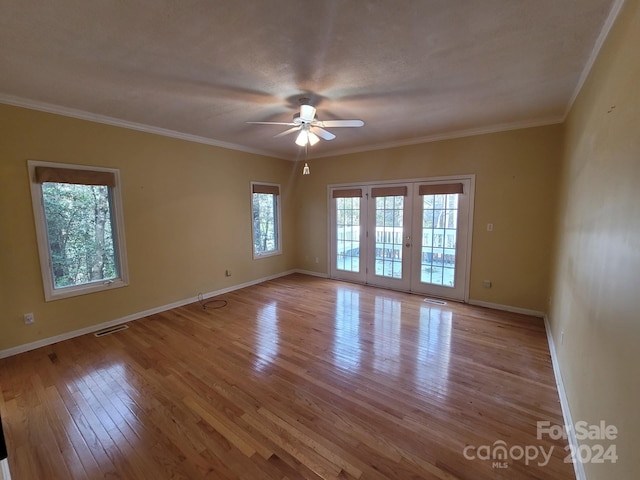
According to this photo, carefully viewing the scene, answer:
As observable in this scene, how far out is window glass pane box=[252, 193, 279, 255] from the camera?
5.61 metres

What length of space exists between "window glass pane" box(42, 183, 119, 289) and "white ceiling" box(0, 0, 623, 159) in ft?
3.13

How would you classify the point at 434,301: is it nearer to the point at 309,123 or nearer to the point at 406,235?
the point at 406,235

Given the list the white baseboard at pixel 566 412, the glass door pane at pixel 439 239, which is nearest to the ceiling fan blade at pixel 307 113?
the glass door pane at pixel 439 239

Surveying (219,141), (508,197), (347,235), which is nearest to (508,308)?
(508,197)

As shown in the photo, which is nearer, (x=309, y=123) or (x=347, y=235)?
(x=309, y=123)

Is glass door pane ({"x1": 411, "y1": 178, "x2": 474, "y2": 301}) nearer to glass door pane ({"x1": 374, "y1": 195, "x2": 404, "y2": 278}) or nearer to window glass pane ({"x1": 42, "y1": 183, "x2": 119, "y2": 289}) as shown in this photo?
glass door pane ({"x1": 374, "y1": 195, "x2": 404, "y2": 278})

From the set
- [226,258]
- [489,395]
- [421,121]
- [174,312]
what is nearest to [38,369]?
[174,312]

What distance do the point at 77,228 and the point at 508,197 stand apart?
226 inches

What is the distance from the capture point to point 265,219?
5836 mm

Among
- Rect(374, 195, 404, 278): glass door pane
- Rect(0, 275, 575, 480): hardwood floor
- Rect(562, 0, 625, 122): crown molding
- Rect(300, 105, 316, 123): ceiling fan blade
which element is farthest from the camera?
Rect(374, 195, 404, 278): glass door pane

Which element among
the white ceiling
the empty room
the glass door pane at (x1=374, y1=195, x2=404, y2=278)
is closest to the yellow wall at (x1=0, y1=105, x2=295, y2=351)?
the empty room

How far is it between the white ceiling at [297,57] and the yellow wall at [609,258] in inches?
16.7

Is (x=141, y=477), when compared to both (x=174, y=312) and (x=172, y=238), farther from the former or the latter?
(x=172, y=238)

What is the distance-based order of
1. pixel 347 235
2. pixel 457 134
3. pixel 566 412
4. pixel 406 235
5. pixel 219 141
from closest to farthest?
pixel 566 412 → pixel 457 134 → pixel 219 141 → pixel 406 235 → pixel 347 235
